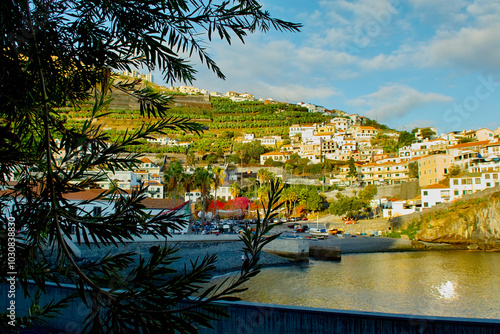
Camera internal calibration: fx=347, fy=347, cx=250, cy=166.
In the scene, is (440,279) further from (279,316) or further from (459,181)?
(459,181)

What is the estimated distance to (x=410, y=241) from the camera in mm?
32781

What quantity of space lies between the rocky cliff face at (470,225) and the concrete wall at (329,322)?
31957mm

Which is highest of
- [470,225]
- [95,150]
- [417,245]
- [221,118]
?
[221,118]

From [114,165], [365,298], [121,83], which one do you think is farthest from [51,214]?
[365,298]

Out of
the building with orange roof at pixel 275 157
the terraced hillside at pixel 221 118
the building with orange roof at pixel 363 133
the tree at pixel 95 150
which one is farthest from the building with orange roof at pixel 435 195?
the terraced hillside at pixel 221 118

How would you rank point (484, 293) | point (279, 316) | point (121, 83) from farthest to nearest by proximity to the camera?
1. point (484, 293)
2. point (279, 316)
3. point (121, 83)

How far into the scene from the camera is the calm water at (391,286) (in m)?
13.9

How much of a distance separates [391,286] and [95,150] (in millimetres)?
18401

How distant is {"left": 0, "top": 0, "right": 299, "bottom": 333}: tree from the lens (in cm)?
168

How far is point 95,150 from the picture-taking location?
2051 mm

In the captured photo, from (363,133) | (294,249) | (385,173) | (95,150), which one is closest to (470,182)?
(385,173)

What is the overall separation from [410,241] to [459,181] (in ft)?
42.4

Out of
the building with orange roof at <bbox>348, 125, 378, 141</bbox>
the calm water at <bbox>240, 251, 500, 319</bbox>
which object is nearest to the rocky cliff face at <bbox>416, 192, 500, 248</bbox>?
the calm water at <bbox>240, 251, 500, 319</bbox>

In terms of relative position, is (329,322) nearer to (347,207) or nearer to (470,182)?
(347,207)
